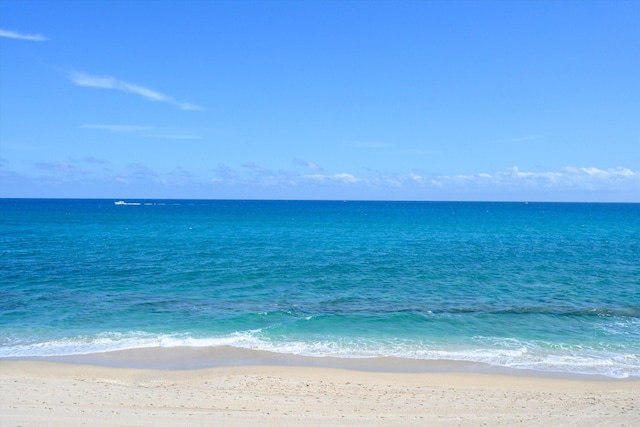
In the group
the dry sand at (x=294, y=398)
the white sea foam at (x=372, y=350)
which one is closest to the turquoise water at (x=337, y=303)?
the white sea foam at (x=372, y=350)

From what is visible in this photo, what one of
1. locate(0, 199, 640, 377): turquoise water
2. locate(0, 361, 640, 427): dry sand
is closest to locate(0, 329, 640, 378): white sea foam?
locate(0, 199, 640, 377): turquoise water

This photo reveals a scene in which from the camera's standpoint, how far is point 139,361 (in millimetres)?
15844

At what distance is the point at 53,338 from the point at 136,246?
28116mm

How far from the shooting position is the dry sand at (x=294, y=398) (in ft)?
36.7

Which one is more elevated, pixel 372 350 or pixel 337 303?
pixel 337 303

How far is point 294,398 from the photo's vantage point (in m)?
12.6

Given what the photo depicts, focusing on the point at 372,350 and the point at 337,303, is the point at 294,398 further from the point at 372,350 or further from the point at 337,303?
the point at 337,303

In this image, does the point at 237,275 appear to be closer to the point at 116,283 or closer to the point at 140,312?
the point at 116,283

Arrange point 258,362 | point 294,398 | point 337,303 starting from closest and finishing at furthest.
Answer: point 294,398, point 258,362, point 337,303

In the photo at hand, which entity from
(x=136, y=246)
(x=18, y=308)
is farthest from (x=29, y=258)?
(x=18, y=308)

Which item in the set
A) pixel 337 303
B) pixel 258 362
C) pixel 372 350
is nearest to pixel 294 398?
pixel 258 362

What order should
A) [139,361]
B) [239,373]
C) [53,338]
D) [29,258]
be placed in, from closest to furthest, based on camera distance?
[239,373] → [139,361] → [53,338] → [29,258]

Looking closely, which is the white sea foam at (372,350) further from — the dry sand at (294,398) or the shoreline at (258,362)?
the dry sand at (294,398)

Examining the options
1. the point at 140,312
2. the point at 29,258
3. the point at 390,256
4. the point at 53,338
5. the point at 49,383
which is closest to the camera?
the point at 49,383
